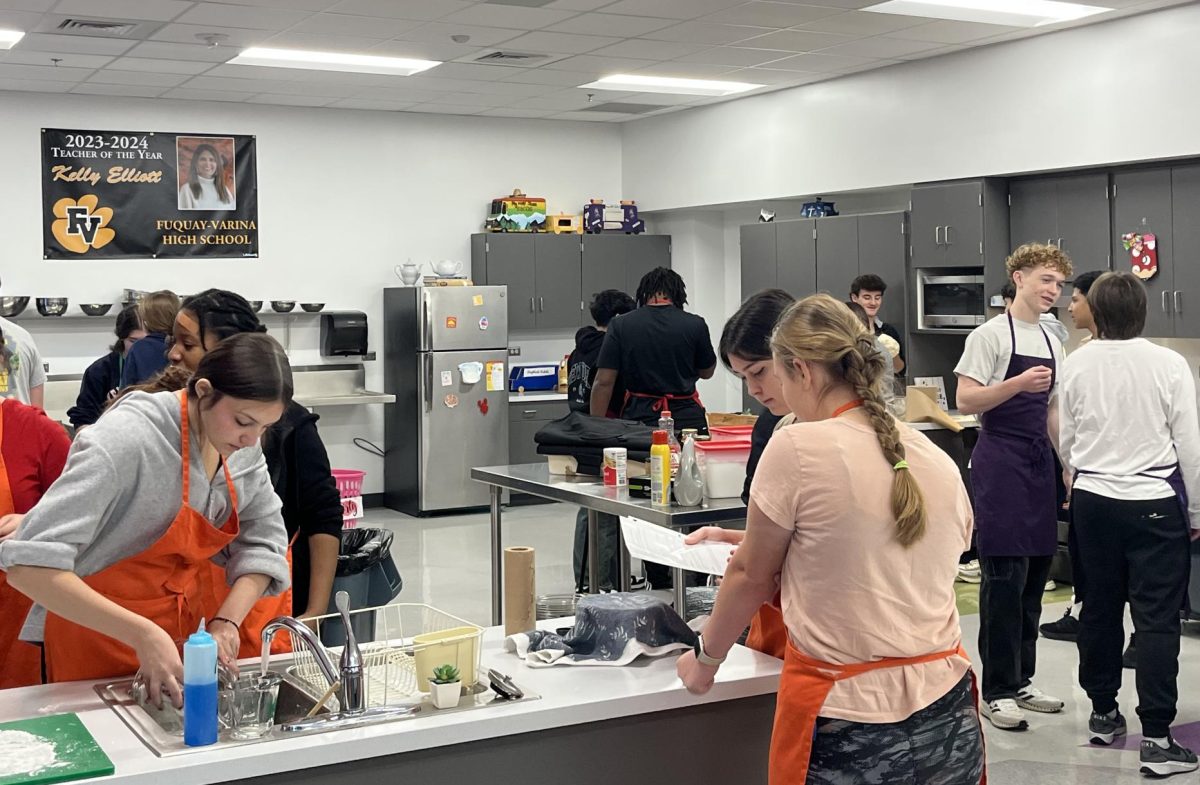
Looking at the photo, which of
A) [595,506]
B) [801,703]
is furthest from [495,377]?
[801,703]

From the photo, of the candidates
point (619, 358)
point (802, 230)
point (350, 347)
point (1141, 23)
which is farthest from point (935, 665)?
point (350, 347)

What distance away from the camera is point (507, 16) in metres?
6.47

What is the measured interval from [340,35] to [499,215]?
3193mm

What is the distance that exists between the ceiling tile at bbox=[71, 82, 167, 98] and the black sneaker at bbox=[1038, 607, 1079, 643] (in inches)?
251

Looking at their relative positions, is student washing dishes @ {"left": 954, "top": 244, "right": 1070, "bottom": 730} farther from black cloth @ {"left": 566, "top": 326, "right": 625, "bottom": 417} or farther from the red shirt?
the red shirt

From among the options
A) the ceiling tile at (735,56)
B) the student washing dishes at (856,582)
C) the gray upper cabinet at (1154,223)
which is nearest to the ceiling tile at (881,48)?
the ceiling tile at (735,56)

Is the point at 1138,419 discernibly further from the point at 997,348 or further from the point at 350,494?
the point at 350,494

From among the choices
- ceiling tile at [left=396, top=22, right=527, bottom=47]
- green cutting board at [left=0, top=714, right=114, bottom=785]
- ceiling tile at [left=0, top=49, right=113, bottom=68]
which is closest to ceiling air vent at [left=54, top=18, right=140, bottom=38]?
ceiling tile at [left=0, top=49, right=113, bottom=68]

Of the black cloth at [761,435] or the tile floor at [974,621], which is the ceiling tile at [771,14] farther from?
the black cloth at [761,435]

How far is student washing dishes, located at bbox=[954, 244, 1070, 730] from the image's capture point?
4.53m

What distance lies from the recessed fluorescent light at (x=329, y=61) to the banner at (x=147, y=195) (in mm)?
1675

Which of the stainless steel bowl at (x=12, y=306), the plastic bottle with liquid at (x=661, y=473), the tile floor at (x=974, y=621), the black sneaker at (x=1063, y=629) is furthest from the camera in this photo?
the stainless steel bowl at (x=12, y=306)

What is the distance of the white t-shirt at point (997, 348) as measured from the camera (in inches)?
182

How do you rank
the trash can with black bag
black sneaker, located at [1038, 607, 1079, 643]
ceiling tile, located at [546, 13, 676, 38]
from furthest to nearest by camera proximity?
ceiling tile, located at [546, 13, 676, 38] < black sneaker, located at [1038, 607, 1079, 643] < the trash can with black bag
